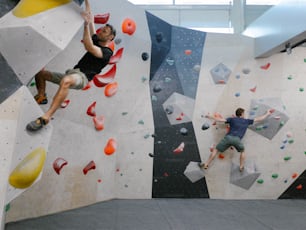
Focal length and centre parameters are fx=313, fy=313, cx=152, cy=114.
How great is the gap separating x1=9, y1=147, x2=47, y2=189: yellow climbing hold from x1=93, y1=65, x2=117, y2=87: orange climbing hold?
1.77m

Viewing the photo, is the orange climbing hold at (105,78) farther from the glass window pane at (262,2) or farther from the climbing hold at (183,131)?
the glass window pane at (262,2)

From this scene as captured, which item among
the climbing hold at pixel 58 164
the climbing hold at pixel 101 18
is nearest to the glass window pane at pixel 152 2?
the climbing hold at pixel 101 18

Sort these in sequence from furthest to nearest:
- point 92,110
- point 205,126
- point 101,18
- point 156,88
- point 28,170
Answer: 1. point 205,126
2. point 156,88
3. point 92,110
4. point 101,18
5. point 28,170

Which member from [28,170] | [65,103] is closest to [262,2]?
[65,103]

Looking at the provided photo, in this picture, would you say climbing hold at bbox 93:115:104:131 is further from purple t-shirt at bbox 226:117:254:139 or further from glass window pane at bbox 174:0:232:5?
glass window pane at bbox 174:0:232:5

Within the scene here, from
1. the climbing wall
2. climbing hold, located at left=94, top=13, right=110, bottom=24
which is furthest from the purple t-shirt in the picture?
climbing hold, located at left=94, top=13, right=110, bottom=24

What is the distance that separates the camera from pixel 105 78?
4.17 m

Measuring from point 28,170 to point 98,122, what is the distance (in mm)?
1971

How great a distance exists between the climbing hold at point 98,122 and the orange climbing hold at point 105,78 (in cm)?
45

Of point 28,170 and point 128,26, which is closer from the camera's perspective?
point 28,170

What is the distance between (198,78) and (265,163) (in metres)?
1.74

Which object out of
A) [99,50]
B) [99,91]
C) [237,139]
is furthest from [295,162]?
[99,50]

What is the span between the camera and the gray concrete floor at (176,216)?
3139 millimetres

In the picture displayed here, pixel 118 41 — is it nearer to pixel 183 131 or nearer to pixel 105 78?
pixel 105 78
